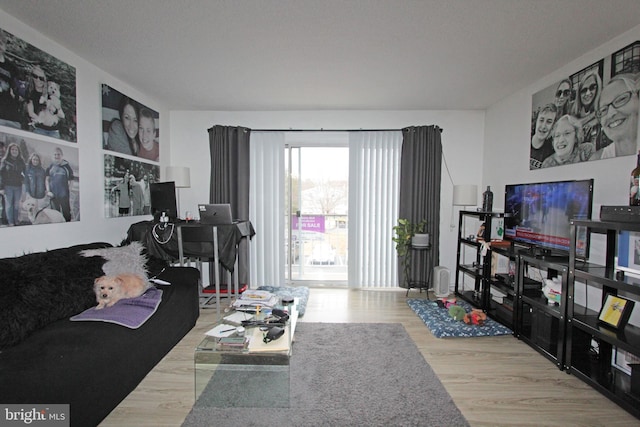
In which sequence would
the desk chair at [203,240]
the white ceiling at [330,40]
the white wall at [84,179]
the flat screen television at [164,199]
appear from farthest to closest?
1. the flat screen television at [164,199]
2. the desk chair at [203,240]
3. the white wall at [84,179]
4. the white ceiling at [330,40]

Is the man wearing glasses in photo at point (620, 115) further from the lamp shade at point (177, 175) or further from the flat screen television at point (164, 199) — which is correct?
the lamp shade at point (177, 175)

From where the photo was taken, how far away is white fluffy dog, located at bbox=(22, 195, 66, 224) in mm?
2254

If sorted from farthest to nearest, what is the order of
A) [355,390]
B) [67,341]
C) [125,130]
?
1. [125,130]
2. [355,390]
3. [67,341]

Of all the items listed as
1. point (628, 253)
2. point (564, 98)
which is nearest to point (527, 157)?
point (564, 98)

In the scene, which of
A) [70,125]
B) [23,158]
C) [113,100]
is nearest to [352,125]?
[113,100]

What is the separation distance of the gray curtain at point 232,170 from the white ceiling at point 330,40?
0.70 m

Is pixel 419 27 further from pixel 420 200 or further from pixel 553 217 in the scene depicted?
pixel 420 200

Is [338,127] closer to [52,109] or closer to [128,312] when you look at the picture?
[52,109]

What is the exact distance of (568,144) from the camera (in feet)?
8.75

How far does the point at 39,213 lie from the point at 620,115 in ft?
15.0

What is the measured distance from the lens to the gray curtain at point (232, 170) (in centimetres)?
405

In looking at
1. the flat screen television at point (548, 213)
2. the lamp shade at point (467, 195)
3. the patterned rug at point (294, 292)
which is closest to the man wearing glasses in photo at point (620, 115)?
the flat screen television at point (548, 213)

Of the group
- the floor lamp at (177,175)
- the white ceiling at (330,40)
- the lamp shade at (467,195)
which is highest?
the white ceiling at (330,40)

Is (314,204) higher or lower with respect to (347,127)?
lower
